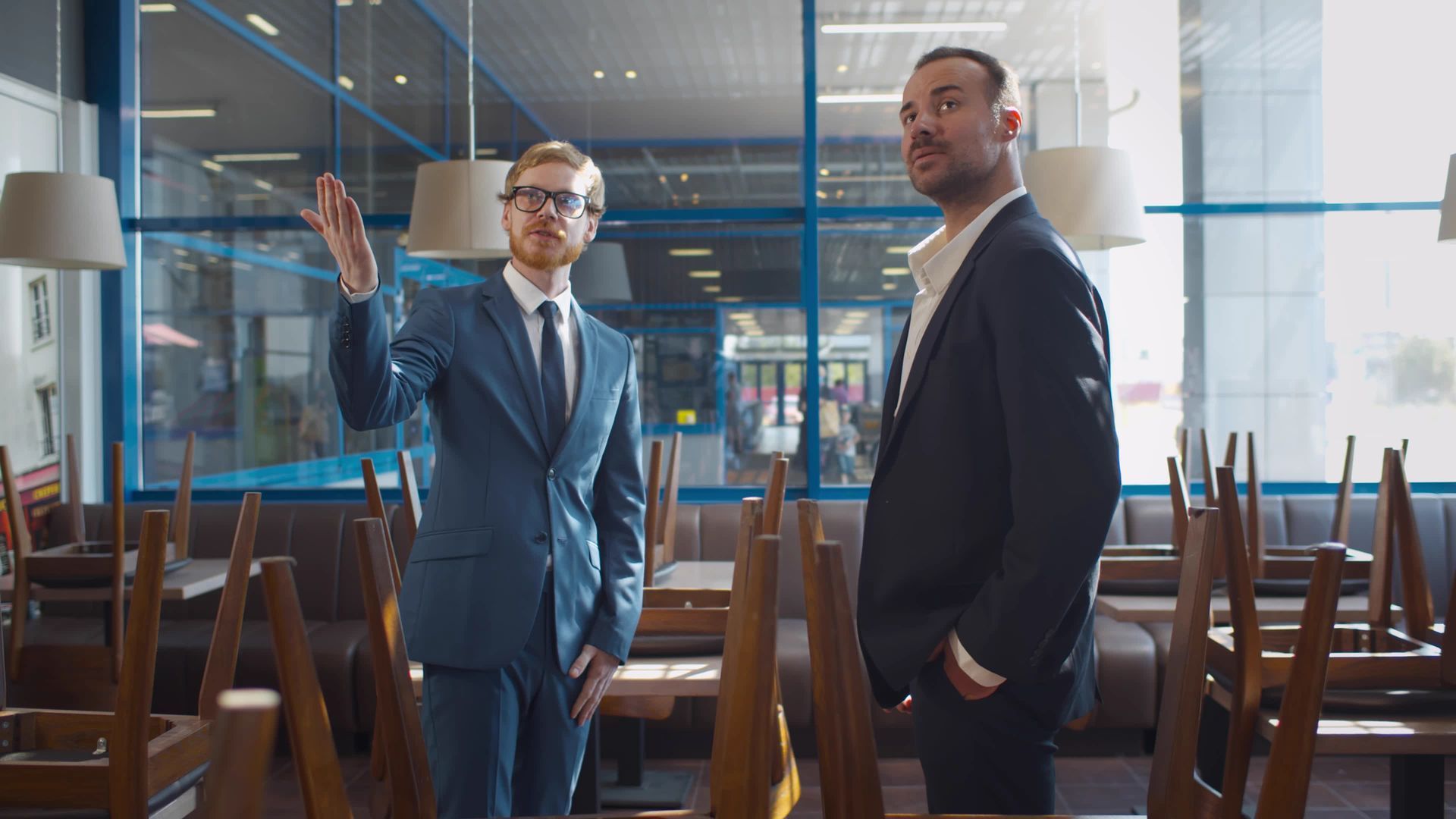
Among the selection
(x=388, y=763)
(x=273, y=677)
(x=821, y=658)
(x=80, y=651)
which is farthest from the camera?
(x=273, y=677)

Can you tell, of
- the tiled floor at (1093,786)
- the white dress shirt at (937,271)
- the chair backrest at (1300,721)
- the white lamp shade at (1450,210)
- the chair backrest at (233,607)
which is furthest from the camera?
the white lamp shade at (1450,210)

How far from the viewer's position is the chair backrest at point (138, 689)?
4.87 ft

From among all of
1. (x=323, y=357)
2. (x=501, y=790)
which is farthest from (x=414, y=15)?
(x=501, y=790)

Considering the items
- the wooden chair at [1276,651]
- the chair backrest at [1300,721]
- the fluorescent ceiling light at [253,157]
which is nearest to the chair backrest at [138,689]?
the chair backrest at [1300,721]

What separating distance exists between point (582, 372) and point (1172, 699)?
3.37 ft

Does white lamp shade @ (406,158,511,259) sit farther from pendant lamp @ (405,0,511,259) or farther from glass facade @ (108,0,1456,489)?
glass facade @ (108,0,1456,489)

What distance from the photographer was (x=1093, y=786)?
146 inches

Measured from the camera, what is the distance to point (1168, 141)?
17.1 feet

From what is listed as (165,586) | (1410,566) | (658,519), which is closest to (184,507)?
(165,586)

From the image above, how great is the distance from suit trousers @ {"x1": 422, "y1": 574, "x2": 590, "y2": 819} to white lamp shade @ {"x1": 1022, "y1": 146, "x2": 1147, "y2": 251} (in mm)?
2638

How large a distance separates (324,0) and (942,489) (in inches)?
199

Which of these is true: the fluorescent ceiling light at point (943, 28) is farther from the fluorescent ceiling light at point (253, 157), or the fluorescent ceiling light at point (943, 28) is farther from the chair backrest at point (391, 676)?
the chair backrest at point (391, 676)

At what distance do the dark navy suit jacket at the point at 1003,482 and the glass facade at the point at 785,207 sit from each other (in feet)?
11.8

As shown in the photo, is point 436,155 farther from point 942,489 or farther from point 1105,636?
point 942,489
